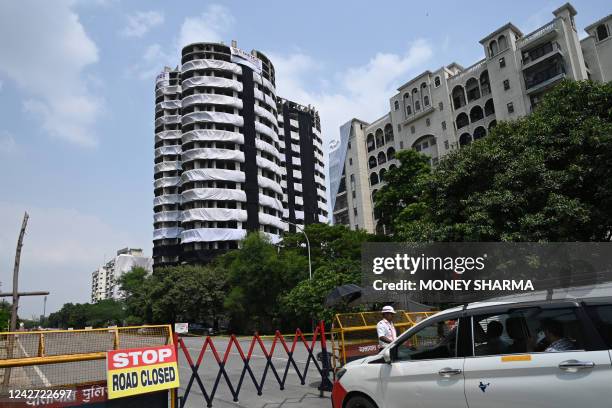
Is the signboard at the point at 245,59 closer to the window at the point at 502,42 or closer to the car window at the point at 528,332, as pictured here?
the window at the point at 502,42

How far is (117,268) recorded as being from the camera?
112 m

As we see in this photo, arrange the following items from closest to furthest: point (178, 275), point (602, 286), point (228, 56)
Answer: point (602, 286), point (178, 275), point (228, 56)

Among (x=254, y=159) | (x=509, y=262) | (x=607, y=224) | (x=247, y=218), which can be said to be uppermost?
(x=254, y=159)

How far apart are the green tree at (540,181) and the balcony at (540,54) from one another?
103 feet

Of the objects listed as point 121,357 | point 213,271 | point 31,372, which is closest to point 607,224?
point 121,357

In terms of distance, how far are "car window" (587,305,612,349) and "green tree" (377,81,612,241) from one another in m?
11.8

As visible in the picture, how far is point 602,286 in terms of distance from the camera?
43.7 ft

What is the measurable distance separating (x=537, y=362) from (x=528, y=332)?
13.6 inches

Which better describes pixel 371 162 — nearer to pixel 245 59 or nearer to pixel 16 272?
pixel 245 59

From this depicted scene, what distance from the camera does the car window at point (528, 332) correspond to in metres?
4.45

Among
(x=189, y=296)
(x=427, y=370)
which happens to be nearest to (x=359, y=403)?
(x=427, y=370)

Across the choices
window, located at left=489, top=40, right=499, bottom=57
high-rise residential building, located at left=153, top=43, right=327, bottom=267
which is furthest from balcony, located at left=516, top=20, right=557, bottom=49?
high-rise residential building, located at left=153, top=43, right=327, bottom=267

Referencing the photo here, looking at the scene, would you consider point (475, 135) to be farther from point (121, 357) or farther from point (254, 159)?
point (121, 357)

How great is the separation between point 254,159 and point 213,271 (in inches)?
938
